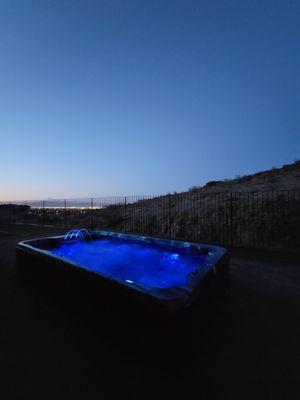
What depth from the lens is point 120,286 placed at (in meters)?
3.35

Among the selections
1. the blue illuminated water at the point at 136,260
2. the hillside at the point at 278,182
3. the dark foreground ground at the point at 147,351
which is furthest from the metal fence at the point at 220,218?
the dark foreground ground at the point at 147,351

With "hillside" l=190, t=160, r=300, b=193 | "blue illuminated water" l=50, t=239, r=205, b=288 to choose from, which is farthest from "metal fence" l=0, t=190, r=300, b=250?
"blue illuminated water" l=50, t=239, r=205, b=288

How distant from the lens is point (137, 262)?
749cm

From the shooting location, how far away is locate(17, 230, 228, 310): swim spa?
316 centimetres

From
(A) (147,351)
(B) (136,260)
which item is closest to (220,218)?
(B) (136,260)

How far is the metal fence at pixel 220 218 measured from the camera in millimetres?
10969

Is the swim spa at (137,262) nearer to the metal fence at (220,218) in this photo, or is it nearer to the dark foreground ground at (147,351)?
the dark foreground ground at (147,351)

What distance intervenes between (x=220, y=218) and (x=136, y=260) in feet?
23.2

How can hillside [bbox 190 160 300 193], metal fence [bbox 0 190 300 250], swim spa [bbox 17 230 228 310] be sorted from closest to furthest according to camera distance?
1. swim spa [bbox 17 230 228 310]
2. metal fence [bbox 0 190 300 250]
3. hillside [bbox 190 160 300 193]

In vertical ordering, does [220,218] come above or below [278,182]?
below

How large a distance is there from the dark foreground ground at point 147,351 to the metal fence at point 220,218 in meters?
6.17

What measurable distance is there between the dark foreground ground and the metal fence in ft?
20.2

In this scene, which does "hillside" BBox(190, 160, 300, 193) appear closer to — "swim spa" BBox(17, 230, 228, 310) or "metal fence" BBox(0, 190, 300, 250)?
"metal fence" BBox(0, 190, 300, 250)

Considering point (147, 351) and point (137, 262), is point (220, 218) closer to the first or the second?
point (137, 262)
